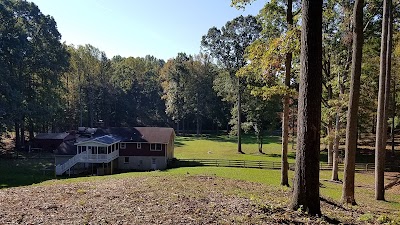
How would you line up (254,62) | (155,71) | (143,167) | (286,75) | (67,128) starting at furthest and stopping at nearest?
(155,71) < (67,128) < (143,167) < (286,75) < (254,62)

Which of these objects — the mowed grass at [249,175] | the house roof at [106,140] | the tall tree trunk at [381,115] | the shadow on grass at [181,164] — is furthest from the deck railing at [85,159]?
the tall tree trunk at [381,115]

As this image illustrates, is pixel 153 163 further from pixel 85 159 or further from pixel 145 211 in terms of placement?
pixel 145 211

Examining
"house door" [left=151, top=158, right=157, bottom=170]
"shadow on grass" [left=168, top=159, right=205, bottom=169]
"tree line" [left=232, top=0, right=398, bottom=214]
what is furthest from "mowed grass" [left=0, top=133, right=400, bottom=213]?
"house door" [left=151, top=158, right=157, bottom=170]

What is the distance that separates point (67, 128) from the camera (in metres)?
65.5

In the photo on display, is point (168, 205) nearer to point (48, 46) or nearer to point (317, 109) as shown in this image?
point (317, 109)

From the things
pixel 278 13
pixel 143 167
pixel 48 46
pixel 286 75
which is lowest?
pixel 143 167

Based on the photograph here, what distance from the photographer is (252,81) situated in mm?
40281

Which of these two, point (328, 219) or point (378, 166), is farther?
point (378, 166)

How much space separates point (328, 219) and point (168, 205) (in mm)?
3638

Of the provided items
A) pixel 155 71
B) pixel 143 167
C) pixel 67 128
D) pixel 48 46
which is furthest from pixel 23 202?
pixel 155 71

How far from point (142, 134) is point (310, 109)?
3225 centimetres

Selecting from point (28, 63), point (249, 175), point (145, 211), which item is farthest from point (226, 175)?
point (28, 63)

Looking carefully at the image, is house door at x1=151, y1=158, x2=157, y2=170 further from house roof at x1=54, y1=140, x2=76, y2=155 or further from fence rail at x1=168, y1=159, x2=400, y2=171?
house roof at x1=54, y1=140, x2=76, y2=155

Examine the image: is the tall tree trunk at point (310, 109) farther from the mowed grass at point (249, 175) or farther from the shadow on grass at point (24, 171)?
the shadow on grass at point (24, 171)
